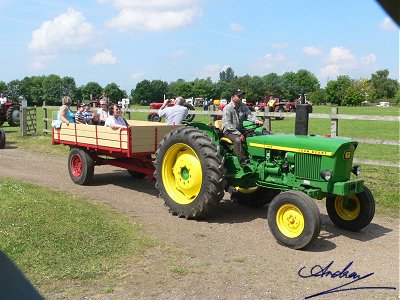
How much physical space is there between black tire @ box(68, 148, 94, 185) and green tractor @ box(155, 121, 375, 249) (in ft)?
7.22

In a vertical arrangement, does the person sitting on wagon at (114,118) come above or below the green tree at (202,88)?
below

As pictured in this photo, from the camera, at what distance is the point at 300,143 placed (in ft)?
18.4

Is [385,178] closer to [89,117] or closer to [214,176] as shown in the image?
[214,176]

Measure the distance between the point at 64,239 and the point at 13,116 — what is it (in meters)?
17.9

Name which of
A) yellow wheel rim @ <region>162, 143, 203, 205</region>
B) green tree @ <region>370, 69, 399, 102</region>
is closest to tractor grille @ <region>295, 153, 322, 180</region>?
yellow wheel rim @ <region>162, 143, 203, 205</region>

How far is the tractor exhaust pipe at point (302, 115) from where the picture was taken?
18.6 feet

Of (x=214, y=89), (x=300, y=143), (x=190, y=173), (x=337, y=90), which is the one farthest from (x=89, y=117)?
(x=214, y=89)

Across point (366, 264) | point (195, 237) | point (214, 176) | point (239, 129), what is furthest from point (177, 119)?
point (366, 264)

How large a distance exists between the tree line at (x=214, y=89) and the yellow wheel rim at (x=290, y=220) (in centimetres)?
7805

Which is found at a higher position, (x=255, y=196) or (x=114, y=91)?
(x=114, y=91)

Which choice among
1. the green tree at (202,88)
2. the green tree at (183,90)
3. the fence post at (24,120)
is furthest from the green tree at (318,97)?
the fence post at (24,120)

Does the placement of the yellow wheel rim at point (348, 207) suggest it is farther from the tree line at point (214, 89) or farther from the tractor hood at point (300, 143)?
the tree line at point (214, 89)

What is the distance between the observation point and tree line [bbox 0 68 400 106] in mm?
91512
